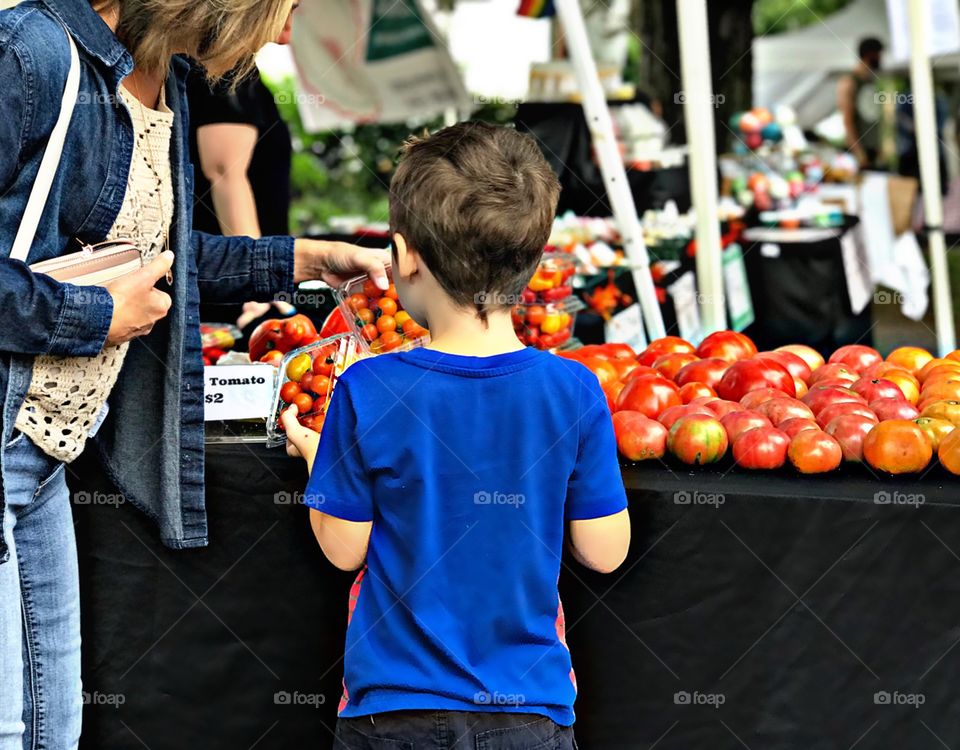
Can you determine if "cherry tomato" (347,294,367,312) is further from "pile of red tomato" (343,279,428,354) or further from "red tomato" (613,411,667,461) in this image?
"red tomato" (613,411,667,461)

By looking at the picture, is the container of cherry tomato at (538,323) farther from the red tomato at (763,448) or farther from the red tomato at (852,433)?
the red tomato at (852,433)

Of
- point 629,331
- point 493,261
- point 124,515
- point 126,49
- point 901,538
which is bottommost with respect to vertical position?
point 629,331

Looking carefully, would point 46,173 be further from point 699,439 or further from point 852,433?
point 852,433

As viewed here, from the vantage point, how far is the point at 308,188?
39.5ft

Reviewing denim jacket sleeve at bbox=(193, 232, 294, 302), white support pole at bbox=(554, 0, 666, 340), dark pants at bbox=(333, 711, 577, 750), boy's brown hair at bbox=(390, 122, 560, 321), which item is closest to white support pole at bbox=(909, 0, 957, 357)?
white support pole at bbox=(554, 0, 666, 340)

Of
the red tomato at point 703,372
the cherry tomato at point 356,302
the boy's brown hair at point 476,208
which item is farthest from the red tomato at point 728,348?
the boy's brown hair at point 476,208

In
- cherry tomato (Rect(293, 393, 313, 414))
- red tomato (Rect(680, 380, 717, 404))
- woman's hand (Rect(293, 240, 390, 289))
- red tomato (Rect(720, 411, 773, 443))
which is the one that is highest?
woman's hand (Rect(293, 240, 390, 289))

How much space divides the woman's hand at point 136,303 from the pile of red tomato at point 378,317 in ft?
1.87

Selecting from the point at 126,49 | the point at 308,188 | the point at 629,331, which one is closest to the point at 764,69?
the point at 308,188

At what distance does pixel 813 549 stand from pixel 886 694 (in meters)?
0.30

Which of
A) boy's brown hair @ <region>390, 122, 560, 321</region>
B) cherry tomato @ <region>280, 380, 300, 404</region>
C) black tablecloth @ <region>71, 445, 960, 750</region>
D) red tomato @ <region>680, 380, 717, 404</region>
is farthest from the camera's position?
red tomato @ <region>680, 380, 717, 404</region>

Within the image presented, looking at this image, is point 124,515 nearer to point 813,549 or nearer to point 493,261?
point 493,261

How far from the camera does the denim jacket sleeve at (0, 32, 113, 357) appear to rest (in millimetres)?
1633

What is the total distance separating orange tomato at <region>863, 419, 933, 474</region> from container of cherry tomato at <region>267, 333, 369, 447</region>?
1.04 m
